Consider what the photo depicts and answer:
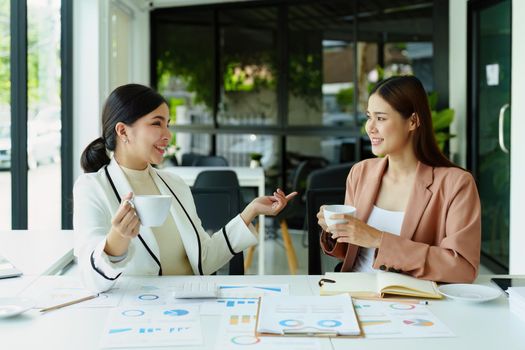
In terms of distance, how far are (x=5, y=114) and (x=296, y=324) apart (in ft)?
10.8

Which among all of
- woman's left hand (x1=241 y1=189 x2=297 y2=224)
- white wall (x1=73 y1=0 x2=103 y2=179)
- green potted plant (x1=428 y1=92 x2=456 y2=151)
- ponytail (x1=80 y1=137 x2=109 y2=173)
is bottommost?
woman's left hand (x1=241 y1=189 x2=297 y2=224)

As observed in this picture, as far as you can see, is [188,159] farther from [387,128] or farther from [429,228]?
→ [429,228]

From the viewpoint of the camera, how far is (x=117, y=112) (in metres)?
2.24

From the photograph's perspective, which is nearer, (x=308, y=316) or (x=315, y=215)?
(x=308, y=316)

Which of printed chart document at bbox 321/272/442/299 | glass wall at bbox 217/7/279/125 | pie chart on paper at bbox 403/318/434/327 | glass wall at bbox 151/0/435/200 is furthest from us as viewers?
glass wall at bbox 217/7/279/125

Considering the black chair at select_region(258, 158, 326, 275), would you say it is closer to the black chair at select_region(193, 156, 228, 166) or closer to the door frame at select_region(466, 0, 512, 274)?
the black chair at select_region(193, 156, 228, 166)

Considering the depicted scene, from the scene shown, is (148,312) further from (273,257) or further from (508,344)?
(273,257)

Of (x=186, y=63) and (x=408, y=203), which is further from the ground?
(x=186, y=63)

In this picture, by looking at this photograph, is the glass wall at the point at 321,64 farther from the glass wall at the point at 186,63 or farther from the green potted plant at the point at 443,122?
the green potted plant at the point at 443,122

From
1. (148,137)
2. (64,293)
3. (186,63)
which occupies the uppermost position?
(186,63)

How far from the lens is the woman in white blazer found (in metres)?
2.11

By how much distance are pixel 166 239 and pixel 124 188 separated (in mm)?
234

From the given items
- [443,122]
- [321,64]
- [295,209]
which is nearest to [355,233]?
[295,209]

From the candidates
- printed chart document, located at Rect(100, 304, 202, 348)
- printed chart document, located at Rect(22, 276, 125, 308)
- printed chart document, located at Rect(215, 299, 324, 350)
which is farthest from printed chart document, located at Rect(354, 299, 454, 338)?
printed chart document, located at Rect(22, 276, 125, 308)
